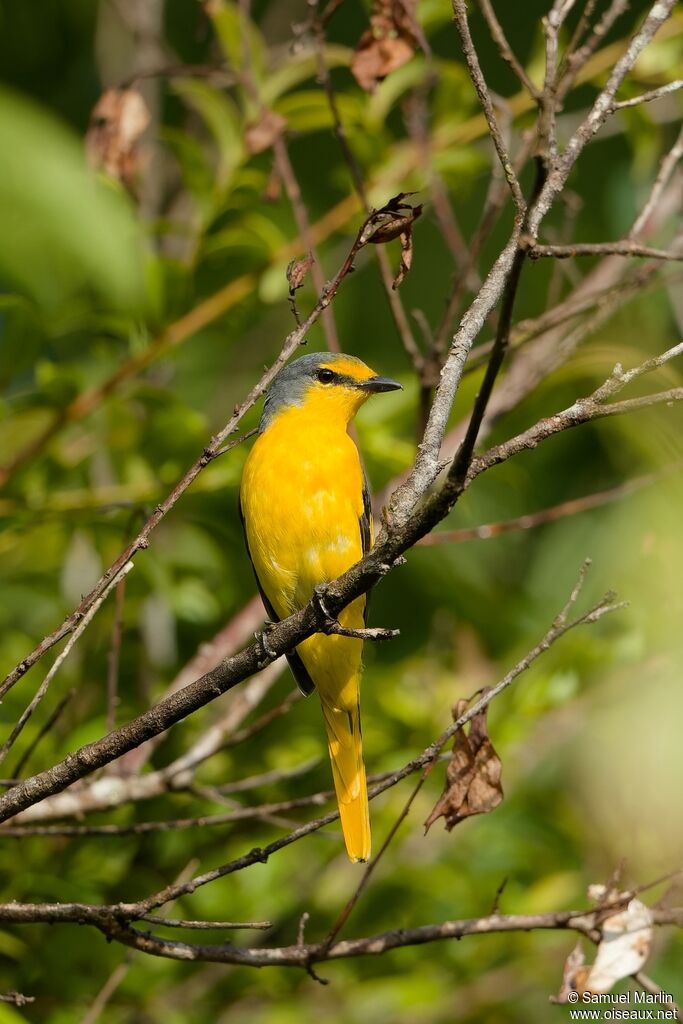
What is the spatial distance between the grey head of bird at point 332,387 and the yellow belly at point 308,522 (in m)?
0.14

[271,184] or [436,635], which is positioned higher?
[271,184]

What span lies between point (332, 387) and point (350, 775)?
1.24 m

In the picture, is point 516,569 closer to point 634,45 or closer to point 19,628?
point 19,628

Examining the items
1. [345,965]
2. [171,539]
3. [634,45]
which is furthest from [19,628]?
[634,45]

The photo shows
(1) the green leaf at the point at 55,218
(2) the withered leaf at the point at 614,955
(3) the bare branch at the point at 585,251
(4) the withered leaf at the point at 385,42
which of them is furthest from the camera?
(1) the green leaf at the point at 55,218

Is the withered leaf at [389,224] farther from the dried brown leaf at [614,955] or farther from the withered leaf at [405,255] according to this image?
the dried brown leaf at [614,955]

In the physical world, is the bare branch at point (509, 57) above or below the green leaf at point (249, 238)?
below

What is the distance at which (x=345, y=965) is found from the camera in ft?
12.0

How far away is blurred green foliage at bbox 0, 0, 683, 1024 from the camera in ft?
11.3

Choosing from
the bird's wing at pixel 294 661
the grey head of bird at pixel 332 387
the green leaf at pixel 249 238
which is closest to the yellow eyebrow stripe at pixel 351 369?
the grey head of bird at pixel 332 387

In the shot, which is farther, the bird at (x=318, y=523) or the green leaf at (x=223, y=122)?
the green leaf at (x=223, y=122)

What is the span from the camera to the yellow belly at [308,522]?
3.49m

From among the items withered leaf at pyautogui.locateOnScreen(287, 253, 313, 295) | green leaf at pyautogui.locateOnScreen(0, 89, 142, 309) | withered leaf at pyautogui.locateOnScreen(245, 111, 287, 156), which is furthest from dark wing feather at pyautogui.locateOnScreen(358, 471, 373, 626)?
withered leaf at pyautogui.locateOnScreen(287, 253, 313, 295)

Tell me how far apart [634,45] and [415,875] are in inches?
97.2
